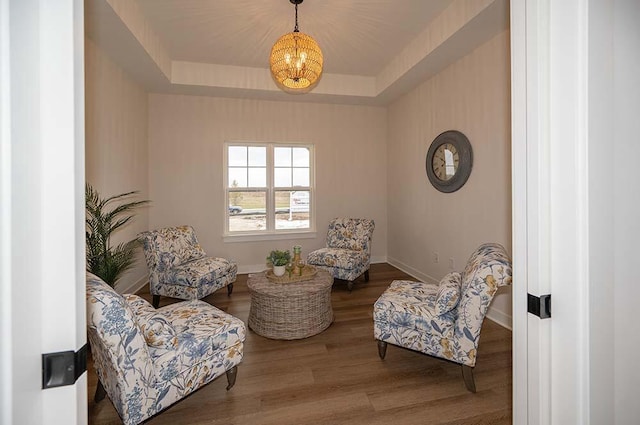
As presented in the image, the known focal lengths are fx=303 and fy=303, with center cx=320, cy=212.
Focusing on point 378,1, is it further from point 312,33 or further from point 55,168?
point 55,168

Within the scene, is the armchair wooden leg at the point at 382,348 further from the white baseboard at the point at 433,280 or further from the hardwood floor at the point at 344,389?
the white baseboard at the point at 433,280

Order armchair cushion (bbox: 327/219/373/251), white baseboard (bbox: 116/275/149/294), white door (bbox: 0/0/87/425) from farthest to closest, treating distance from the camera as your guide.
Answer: armchair cushion (bbox: 327/219/373/251) → white baseboard (bbox: 116/275/149/294) → white door (bbox: 0/0/87/425)

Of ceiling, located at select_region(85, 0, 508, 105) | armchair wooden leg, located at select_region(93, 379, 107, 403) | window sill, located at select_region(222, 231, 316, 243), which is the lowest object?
armchair wooden leg, located at select_region(93, 379, 107, 403)

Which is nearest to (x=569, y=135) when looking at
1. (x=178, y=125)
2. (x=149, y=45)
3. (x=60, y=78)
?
(x=60, y=78)

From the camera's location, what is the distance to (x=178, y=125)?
4.68m

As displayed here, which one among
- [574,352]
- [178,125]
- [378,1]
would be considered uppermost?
[378,1]

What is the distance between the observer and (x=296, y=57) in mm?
2711

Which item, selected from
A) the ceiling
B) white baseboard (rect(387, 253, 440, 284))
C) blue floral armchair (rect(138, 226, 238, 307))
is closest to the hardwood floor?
blue floral armchair (rect(138, 226, 238, 307))

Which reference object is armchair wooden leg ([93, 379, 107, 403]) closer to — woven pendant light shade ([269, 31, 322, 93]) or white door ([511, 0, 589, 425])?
white door ([511, 0, 589, 425])

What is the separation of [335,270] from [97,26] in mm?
3571

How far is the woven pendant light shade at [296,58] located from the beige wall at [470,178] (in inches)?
69.7

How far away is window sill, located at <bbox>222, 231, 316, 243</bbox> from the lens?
16.1ft

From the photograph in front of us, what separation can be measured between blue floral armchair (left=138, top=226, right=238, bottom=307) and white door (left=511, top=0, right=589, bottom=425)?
3.14 m

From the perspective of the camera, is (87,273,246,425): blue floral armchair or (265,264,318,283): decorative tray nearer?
(87,273,246,425): blue floral armchair
